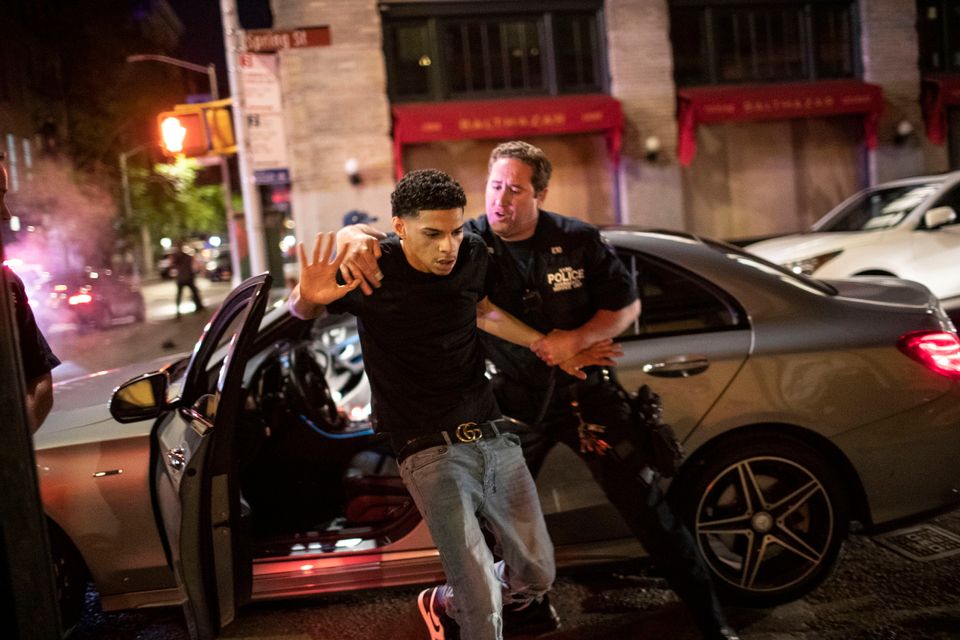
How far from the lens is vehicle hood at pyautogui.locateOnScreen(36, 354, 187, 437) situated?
3.59 meters

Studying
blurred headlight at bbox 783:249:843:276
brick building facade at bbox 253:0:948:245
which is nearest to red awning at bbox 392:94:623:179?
brick building facade at bbox 253:0:948:245

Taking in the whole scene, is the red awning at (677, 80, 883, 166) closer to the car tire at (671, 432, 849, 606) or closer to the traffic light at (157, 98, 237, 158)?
the traffic light at (157, 98, 237, 158)

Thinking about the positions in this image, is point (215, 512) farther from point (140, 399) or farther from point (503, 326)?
point (503, 326)

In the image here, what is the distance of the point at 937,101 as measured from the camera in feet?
51.8

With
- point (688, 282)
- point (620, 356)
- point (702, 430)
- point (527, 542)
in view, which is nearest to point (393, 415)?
point (527, 542)

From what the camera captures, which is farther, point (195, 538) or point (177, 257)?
point (177, 257)

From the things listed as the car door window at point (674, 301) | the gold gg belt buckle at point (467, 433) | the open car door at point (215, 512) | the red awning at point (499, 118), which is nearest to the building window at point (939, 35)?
the red awning at point (499, 118)

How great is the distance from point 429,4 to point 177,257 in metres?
7.94

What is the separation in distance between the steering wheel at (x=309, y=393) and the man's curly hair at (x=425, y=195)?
1892 mm

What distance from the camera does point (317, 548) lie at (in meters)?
3.62

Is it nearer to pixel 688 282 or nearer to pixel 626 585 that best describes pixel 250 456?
pixel 626 585

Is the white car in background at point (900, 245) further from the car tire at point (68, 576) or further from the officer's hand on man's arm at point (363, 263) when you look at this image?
the car tire at point (68, 576)

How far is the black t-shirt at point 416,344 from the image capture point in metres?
2.75

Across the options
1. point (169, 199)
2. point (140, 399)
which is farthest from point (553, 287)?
point (169, 199)
